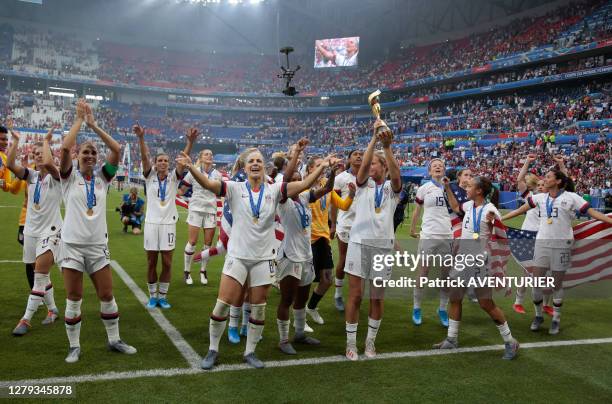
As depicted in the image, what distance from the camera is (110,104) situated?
6400cm

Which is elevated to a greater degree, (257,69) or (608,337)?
(257,69)

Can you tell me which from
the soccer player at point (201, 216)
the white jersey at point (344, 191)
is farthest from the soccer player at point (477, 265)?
the soccer player at point (201, 216)

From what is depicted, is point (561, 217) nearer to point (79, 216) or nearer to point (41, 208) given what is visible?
point (79, 216)

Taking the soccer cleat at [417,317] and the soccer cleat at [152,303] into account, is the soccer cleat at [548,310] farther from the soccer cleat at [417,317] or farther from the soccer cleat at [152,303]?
the soccer cleat at [152,303]

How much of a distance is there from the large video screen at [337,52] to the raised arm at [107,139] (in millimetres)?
58514

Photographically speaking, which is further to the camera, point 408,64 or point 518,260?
point 408,64

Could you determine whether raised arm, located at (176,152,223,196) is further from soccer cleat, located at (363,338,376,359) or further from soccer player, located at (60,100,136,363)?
soccer cleat, located at (363,338,376,359)

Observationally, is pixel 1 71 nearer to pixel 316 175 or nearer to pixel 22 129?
pixel 22 129

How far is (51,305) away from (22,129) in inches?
1990

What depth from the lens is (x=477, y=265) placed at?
5.71 metres

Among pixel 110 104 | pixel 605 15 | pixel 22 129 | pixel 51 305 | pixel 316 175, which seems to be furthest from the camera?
pixel 110 104

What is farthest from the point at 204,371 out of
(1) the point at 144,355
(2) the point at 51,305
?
(2) the point at 51,305

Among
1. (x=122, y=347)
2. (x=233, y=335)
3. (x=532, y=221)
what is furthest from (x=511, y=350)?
(x=122, y=347)

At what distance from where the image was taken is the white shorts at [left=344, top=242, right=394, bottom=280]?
5.26 metres
